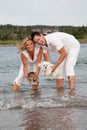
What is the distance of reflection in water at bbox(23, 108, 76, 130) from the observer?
7.56 meters

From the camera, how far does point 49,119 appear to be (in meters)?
8.12

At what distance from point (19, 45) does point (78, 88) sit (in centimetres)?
254

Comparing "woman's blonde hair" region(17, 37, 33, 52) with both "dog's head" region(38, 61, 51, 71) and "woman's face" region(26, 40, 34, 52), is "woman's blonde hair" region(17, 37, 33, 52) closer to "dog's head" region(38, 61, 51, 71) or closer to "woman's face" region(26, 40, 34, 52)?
"woman's face" region(26, 40, 34, 52)

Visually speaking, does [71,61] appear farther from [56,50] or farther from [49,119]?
[49,119]

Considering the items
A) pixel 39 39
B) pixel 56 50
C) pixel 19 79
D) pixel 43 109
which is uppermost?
pixel 39 39

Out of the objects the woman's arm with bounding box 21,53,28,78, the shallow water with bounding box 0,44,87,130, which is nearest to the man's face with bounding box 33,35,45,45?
the woman's arm with bounding box 21,53,28,78

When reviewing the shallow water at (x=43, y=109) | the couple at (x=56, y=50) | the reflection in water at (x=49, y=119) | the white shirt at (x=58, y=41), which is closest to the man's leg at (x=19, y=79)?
the couple at (x=56, y=50)

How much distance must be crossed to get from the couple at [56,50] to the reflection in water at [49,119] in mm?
1628

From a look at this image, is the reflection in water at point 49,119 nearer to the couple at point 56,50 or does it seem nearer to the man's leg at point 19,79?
the couple at point 56,50

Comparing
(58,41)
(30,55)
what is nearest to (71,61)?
(58,41)

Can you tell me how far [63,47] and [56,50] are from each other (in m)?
0.28

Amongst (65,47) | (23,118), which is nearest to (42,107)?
(23,118)

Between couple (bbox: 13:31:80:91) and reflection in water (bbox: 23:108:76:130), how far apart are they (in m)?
1.63

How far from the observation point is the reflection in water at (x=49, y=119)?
756 centimetres
